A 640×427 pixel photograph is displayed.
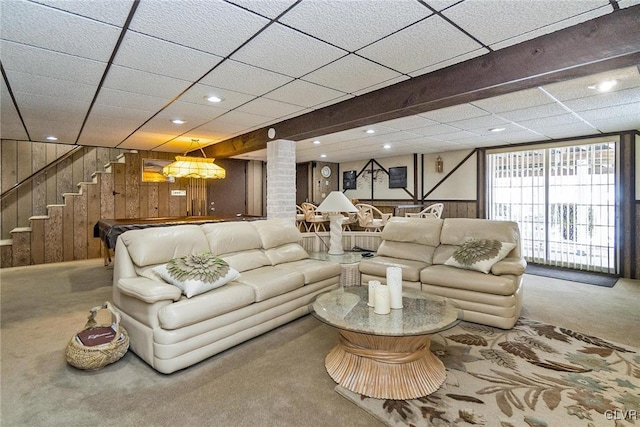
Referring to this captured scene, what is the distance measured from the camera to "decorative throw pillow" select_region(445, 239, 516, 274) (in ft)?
10.6

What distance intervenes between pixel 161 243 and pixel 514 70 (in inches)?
127

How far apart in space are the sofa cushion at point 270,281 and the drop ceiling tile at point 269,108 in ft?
6.39

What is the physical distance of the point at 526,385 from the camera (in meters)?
2.14

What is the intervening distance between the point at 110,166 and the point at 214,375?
249 inches

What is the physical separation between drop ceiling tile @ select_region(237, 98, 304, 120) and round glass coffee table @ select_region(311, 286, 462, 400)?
8.37ft

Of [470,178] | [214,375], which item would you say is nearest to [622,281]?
[470,178]

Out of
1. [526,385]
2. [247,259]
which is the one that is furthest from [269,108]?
A: [526,385]

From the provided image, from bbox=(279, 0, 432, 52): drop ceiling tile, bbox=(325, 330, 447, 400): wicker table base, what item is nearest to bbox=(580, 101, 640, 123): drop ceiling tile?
bbox=(279, 0, 432, 52): drop ceiling tile

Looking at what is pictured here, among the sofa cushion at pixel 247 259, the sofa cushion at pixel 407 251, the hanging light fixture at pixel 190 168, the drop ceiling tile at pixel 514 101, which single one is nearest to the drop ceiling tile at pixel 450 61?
the drop ceiling tile at pixel 514 101

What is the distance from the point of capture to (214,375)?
2295 mm

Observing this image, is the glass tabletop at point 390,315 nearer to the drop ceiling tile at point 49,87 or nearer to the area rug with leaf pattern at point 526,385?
the area rug with leaf pattern at point 526,385

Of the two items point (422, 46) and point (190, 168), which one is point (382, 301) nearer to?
point (422, 46)

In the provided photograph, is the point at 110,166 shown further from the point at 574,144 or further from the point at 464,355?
the point at 574,144

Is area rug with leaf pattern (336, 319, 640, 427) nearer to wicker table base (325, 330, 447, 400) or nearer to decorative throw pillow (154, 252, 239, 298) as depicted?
wicker table base (325, 330, 447, 400)
